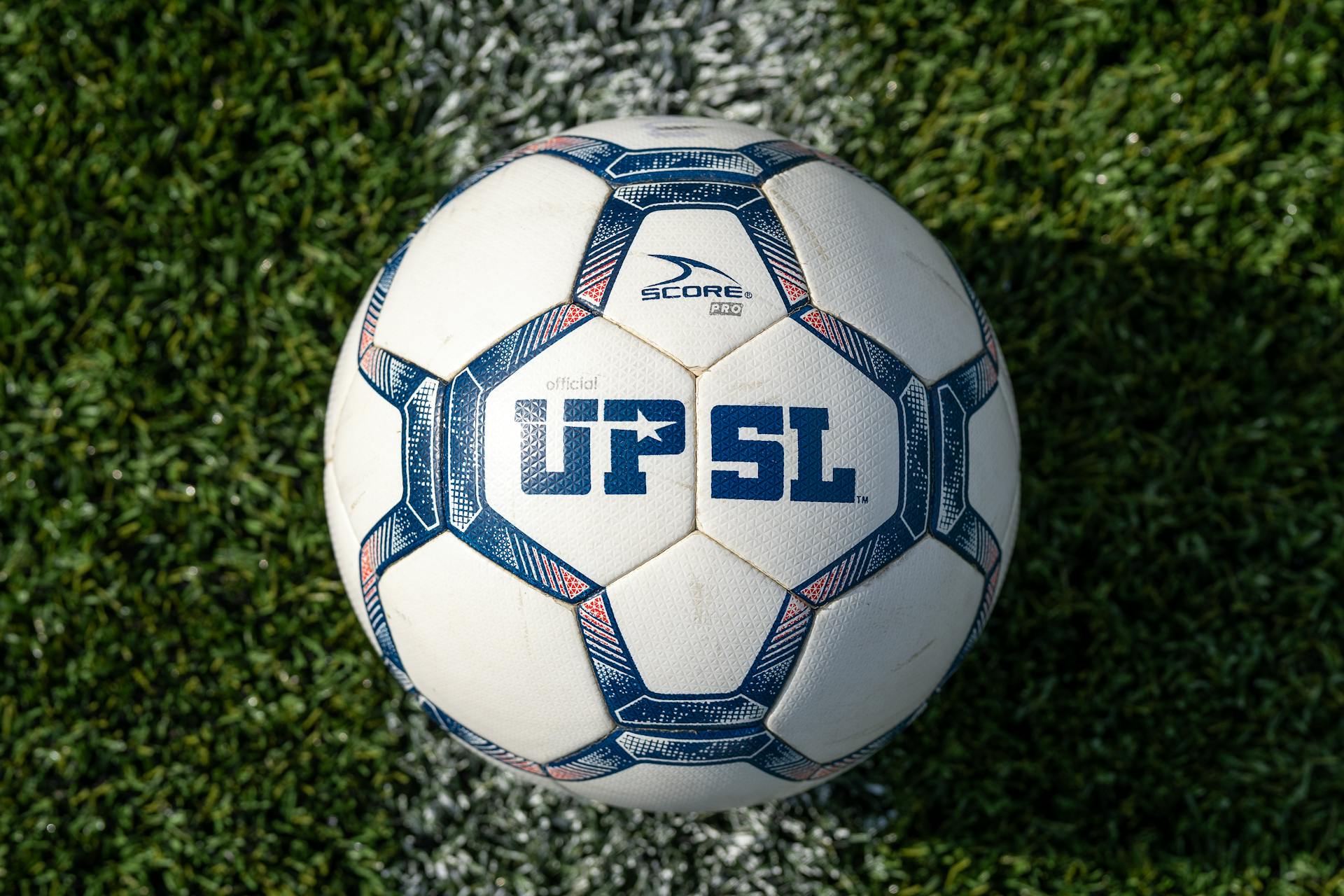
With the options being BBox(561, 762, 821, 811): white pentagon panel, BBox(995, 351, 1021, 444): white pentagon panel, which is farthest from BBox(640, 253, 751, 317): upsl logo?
BBox(561, 762, 821, 811): white pentagon panel

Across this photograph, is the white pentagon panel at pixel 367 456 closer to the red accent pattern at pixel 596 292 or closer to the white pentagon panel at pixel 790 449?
the red accent pattern at pixel 596 292

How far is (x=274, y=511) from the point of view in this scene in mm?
3170

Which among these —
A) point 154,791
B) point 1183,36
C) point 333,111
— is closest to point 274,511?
point 154,791

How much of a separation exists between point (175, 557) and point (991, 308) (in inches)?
98.7

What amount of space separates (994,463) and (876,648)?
1.45ft

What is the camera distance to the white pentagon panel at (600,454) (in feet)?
6.12

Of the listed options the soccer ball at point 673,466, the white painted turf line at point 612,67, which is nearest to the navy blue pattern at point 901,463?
the soccer ball at point 673,466

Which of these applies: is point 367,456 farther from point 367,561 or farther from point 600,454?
point 600,454

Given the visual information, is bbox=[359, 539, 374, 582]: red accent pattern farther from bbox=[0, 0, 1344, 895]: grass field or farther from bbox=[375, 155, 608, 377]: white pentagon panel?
bbox=[0, 0, 1344, 895]: grass field

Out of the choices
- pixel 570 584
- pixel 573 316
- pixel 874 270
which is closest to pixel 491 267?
pixel 573 316

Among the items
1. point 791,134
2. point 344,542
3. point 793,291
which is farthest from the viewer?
point 791,134

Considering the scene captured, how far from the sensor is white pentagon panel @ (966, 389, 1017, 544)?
2088mm

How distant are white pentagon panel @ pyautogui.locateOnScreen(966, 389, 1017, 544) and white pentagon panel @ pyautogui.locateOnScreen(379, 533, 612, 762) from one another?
0.81m

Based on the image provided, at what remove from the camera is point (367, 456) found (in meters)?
2.12
